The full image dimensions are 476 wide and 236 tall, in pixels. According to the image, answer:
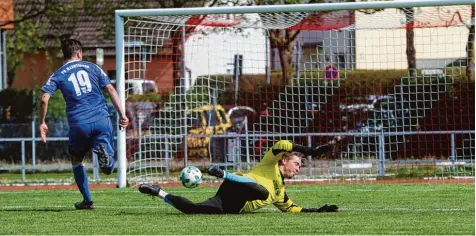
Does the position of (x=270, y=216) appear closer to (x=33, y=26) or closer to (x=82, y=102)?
(x=82, y=102)

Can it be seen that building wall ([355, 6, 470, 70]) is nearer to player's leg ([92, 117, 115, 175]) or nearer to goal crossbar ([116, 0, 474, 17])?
goal crossbar ([116, 0, 474, 17])

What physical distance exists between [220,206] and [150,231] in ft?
6.07

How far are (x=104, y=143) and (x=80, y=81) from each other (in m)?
0.76

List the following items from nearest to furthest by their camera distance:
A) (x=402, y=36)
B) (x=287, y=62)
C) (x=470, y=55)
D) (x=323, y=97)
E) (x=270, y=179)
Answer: (x=270, y=179)
(x=323, y=97)
(x=402, y=36)
(x=470, y=55)
(x=287, y=62)

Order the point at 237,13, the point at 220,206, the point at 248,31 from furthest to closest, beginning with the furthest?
the point at 248,31, the point at 237,13, the point at 220,206

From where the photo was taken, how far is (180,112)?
22344 mm

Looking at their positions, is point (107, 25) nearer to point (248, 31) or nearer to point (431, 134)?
point (248, 31)

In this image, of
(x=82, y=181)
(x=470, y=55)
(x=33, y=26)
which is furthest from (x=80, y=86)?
(x=33, y=26)

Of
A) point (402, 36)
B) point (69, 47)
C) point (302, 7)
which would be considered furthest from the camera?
point (402, 36)

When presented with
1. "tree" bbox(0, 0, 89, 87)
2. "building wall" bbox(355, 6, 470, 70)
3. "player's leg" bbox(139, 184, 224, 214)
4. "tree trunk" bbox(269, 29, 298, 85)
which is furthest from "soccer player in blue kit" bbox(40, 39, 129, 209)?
"tree" bbox(0, 0, 89, 87)

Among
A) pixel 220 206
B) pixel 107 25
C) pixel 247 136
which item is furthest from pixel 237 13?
pixel 107 25

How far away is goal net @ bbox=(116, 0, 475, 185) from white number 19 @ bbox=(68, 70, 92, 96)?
17.4ft

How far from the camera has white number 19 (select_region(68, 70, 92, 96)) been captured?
43.7ft

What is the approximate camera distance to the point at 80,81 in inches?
525
